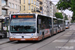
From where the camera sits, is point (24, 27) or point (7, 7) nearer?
point (24, 27)

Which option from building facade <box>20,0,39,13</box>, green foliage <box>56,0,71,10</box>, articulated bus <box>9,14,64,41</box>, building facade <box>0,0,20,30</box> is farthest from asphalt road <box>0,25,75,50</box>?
building facade <box>20,0,39,13</box>

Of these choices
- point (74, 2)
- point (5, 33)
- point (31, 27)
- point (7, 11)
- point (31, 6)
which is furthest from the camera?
point (31, 6)

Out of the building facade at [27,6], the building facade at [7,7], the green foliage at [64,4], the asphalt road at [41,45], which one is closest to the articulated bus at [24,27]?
the asphalt road at [41,45]

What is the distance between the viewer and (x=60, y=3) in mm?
46031

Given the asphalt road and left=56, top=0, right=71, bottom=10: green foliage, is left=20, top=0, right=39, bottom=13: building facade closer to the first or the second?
left=56, top=0, right=71, bottom=10: green foliage

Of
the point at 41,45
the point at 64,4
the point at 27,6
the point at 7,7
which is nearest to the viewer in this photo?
the point at 41,45

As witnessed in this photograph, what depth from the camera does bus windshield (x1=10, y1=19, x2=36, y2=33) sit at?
A: 16.6 meters

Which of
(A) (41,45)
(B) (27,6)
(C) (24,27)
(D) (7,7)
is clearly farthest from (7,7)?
(A) (41,45)

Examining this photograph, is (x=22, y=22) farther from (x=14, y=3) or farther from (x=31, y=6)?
(x=31, y=6)

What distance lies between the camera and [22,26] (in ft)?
55.0

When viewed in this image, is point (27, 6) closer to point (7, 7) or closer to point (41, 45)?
point (7, 7)

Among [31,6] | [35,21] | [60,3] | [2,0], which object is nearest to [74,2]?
[35,21]

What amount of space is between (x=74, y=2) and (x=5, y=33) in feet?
29.4

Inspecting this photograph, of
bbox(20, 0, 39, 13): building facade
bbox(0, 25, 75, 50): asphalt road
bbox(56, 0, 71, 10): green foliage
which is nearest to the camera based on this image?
bbox(0, 25, 75, 50): asphalt road
